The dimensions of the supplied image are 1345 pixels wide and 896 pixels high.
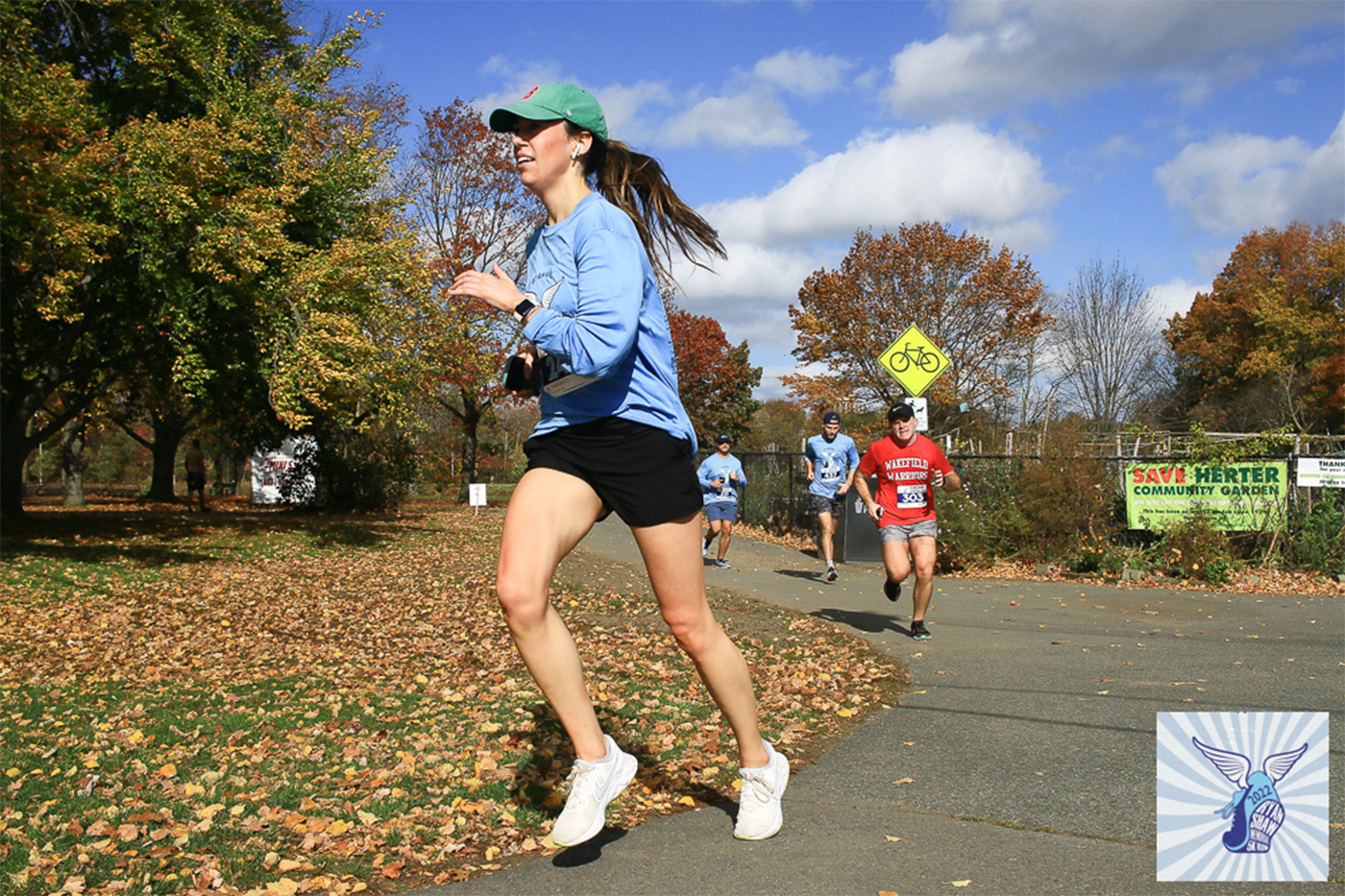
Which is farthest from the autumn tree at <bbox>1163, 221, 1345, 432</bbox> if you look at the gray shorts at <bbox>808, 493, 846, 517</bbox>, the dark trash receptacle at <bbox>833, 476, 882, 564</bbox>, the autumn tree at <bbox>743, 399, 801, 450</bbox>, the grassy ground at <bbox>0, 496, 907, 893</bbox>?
the grassy ground at <bbox>0, 496, 907, 893</bbox>

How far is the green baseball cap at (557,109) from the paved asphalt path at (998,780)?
2.38 m

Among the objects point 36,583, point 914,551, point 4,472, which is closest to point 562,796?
point 914,551

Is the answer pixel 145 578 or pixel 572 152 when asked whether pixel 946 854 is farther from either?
pixel 145 578

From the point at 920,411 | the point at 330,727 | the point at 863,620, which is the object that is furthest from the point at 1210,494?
the point at 330,727

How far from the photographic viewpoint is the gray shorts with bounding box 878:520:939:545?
26.5 feet

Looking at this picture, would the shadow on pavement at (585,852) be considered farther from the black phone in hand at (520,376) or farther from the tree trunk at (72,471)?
the tree trunk at (72,471)

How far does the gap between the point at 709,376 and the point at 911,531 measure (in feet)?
153

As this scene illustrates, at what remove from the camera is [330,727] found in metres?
5.33

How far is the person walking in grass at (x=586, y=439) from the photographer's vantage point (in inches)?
115

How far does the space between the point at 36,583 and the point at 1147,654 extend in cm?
1234

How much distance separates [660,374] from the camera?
3.14 meters

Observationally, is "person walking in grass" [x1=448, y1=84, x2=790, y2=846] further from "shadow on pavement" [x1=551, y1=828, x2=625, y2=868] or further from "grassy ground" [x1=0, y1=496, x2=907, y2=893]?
"grassy ground" [x1=0, y1=496, x2=907, y2=893]

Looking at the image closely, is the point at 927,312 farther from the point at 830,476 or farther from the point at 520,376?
the point at 520,376

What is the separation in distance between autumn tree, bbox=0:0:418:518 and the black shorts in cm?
1209
